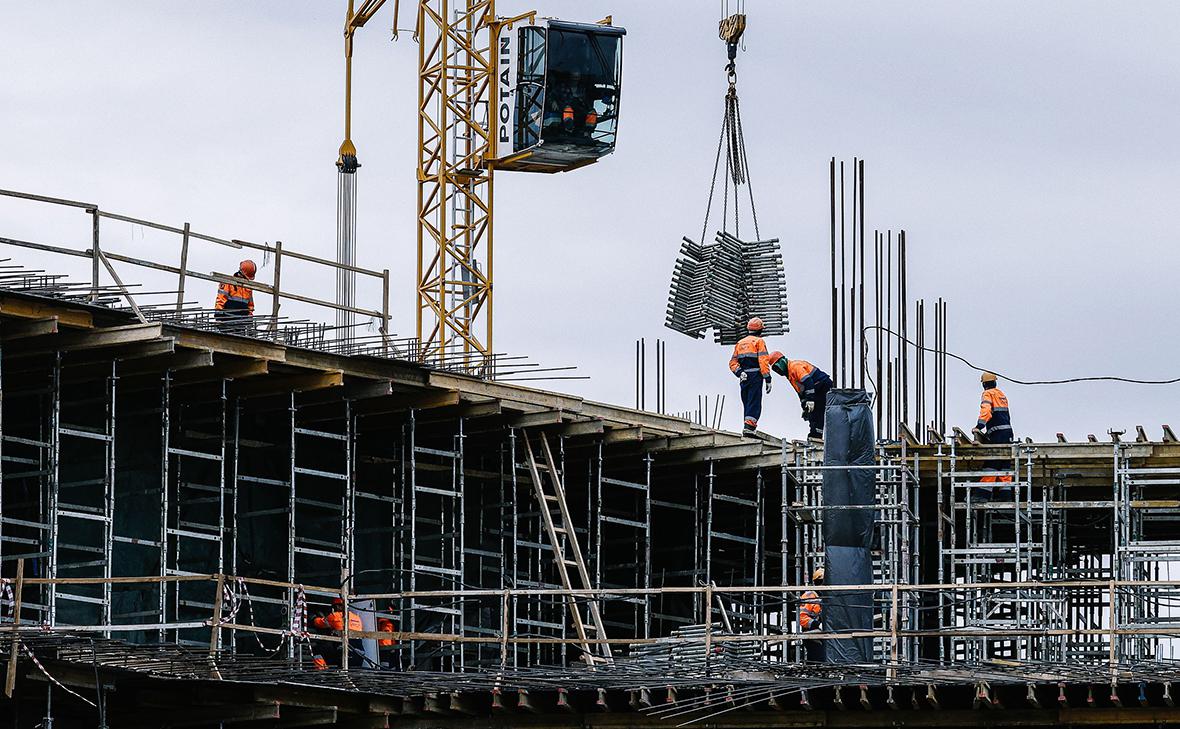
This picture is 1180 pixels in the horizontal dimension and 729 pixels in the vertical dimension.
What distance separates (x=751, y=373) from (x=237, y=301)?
26.5 feet

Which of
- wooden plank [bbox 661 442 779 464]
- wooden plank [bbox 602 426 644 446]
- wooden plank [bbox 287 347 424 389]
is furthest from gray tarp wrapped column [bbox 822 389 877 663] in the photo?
wooden plank [bbox 287 347 424 389]

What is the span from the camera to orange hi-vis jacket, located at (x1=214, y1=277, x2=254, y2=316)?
3297 cm

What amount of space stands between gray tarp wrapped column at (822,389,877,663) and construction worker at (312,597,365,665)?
5.97m

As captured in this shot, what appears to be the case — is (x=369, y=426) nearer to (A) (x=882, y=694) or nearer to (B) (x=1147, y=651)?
(A) (x=882, y=694)

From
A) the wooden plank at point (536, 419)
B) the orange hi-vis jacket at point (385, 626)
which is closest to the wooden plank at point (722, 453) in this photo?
the wooden plank at point (536, 419)

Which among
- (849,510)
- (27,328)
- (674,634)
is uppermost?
(27,328)

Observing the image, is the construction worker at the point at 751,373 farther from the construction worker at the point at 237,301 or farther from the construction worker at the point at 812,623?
the construction worker at the point at 237,301

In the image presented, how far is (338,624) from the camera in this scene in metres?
31.6

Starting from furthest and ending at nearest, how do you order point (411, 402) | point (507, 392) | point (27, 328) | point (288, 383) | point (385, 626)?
point (385, 626) → point (507, 392) → point (411, 402) → point (288, 383) → point (27, 328)

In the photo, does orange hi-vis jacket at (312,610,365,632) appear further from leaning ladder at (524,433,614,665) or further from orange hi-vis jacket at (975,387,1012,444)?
orange hi-vis jacket at (975,387,1012,444)

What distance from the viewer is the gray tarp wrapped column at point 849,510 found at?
1222 inches

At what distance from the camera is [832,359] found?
3878 cm

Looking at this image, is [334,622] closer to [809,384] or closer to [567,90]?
[809,384]

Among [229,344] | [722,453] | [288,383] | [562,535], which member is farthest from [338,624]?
[722,453]
